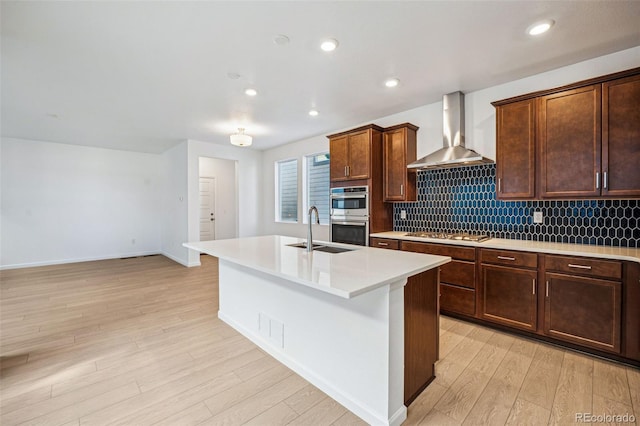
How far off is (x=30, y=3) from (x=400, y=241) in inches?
151

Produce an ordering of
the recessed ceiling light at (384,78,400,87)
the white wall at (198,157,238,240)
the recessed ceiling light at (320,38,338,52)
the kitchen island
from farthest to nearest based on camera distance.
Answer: the white wall at (198,157,238,240) < the recessed ceiling light at (384,78,400,87) < the recessed ceiling light at (320,38,338,52) < the kitchen island

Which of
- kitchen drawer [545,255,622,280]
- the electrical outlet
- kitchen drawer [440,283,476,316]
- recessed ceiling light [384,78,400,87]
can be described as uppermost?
recessed ceiling light [384,78,400,87]

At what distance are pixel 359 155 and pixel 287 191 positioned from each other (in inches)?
112

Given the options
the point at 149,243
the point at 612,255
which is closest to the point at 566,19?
the point at 612,255

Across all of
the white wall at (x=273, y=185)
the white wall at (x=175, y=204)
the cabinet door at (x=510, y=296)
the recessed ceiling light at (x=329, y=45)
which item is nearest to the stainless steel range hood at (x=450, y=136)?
the cabinet door at (x=510, y=296)

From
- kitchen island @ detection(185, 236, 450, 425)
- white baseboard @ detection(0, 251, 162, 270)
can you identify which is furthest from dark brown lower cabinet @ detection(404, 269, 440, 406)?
white baseboard @ detection(0, 251, 162, 270)

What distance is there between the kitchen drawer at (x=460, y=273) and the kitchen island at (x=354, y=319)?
1.11 m

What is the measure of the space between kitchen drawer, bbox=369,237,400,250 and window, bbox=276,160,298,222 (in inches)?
107

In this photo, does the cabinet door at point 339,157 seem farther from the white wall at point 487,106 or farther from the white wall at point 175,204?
the white wall at point 175,204

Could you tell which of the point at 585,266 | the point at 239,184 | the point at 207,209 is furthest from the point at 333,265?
the point at 207,209

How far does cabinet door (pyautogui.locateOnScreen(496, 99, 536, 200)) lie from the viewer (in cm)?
279

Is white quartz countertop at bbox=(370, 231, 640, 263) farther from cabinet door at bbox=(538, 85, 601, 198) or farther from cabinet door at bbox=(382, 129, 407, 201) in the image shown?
cabinet door at bbox=(382, 129, 407, 201)

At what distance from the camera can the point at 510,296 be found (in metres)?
2.73

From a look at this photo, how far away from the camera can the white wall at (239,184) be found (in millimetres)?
5898
